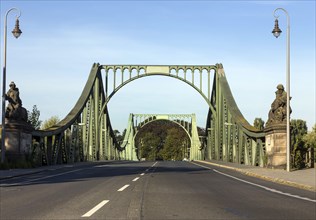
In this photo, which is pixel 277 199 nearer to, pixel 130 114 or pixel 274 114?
pixel 274 114

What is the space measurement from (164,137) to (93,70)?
418 feet

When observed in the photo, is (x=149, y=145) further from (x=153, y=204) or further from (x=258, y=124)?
(x=153, y=204)

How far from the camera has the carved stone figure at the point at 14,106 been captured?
3172 centimetres

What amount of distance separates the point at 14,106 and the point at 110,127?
3363 centimetres

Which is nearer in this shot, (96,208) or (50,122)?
(96,208)

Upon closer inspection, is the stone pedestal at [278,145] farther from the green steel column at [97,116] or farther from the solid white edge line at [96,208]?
the green steel column at [97,116]

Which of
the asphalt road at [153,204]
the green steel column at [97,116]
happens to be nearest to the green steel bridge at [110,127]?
the green steel column at [97,116]

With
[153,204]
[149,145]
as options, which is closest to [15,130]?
[153,204]

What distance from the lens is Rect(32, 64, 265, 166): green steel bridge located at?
38.8m

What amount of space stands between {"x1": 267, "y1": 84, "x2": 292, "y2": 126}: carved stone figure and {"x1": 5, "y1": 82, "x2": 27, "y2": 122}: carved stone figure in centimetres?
1545

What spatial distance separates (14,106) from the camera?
105 ft

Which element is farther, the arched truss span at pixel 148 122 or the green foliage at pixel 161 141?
the green foliage at pixel 161 141

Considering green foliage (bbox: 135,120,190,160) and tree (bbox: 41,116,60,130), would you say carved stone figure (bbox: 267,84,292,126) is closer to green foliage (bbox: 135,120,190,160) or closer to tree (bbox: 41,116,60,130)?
tree (bbox: 41,116,60,130)

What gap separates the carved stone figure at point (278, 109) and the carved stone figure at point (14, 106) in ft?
50.7
